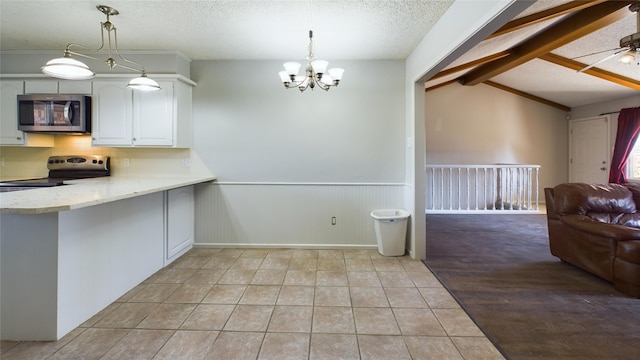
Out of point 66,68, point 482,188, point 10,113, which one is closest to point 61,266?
point 66,68

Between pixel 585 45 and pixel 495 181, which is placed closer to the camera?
pixel 585 45

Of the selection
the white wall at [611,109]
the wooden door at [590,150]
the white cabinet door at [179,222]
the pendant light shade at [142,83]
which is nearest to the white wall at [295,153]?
the white cabinet door at [179,222]

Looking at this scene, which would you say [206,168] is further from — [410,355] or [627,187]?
[627,187]

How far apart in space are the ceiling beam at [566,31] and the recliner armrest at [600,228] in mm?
2406

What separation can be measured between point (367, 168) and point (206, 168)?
2.18m

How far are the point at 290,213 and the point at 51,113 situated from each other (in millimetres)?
3094

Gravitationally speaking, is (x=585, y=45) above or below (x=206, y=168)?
above

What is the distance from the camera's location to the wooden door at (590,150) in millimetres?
6023

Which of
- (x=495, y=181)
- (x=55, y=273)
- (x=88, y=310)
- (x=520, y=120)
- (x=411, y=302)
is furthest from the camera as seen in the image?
(x=520, y=120)

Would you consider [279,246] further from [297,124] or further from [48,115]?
[48,115]

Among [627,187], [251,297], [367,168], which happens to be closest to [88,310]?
[251,297]

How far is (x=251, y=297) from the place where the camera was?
7.80ft

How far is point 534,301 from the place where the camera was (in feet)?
7.58

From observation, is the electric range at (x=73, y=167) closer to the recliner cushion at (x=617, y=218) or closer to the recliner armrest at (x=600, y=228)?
the recliner armrest at (x=600, y=228)
